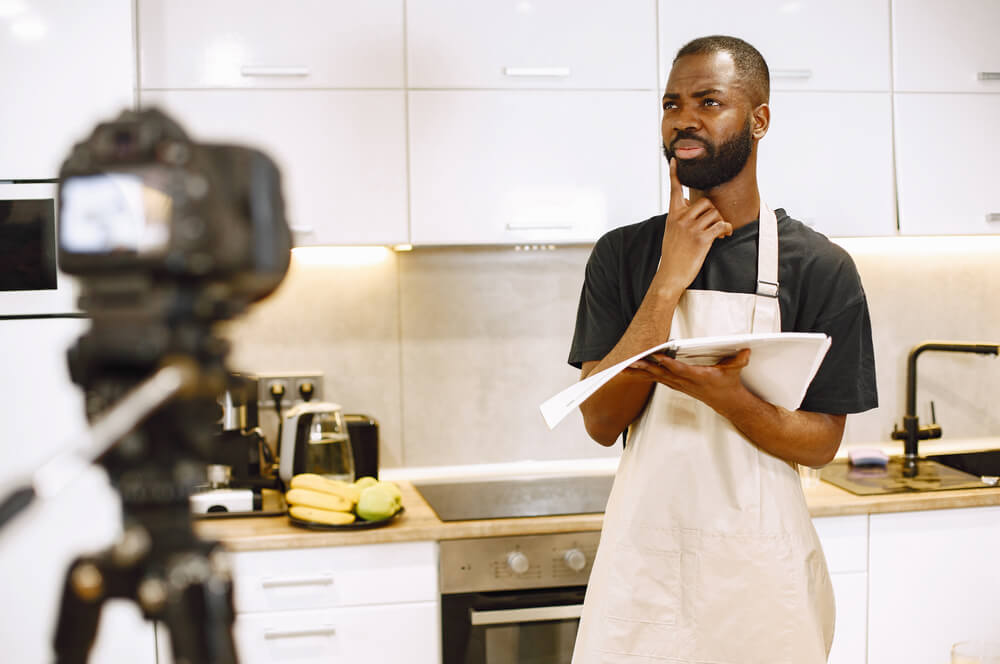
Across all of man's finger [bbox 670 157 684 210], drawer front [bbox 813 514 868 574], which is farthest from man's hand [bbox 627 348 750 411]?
drawer front [bbox 813 514 868 574]

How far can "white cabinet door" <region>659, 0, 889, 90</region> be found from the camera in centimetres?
228

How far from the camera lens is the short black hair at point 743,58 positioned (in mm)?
1368

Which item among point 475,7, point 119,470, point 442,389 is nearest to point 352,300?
point 442,389

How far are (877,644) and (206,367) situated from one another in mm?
2258

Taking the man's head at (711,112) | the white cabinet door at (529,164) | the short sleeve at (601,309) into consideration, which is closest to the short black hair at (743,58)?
the man's head at (711,112)

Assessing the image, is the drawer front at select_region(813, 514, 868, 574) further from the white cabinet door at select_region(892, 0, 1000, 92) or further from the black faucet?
the white cabinet door at select_region(892, 0, 1000, 92)

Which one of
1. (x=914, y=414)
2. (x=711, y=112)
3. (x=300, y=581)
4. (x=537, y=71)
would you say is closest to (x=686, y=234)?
(x=711, y=112)

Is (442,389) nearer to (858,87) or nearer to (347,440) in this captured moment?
(347,440)

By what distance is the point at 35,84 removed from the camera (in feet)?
6.15

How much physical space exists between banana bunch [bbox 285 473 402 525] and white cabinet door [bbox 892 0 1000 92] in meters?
1.66

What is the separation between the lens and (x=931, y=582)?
87.4 inches

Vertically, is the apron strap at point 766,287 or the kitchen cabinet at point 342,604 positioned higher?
the apron strap at point 766,287

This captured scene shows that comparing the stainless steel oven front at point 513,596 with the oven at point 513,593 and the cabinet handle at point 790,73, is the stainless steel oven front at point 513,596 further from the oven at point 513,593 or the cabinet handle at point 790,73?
the cabinet handle at point 790,73

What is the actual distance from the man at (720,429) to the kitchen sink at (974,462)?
1.40 metres
